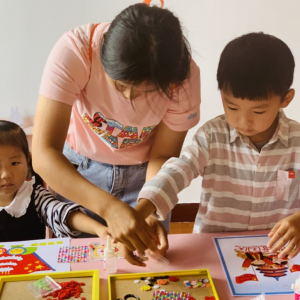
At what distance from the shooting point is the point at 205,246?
1.12 meters

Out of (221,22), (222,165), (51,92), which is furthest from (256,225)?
(221,22)

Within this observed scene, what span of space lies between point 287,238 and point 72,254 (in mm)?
507

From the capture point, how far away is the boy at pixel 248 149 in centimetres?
115

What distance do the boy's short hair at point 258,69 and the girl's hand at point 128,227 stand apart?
43cm

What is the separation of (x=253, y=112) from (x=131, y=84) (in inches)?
14.5

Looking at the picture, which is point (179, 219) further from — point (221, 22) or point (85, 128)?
point (85, 128)

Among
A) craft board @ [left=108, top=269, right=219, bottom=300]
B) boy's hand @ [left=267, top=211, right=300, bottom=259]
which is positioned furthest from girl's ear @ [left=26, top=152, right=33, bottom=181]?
boy's hand @ [left=267, top=211, right=300, bottom=259]

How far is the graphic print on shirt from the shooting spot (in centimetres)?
123

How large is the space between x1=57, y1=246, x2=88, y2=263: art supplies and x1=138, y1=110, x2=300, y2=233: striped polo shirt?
351mm

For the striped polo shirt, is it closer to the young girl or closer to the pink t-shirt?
the pink t-shirt

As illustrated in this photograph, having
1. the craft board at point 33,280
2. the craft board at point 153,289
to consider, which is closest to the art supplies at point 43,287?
the craft board at point 33,280

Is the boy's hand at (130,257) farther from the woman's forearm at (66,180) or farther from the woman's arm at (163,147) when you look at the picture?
the woman's arm at (163,147)

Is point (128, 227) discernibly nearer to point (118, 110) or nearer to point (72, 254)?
point (72, 254)

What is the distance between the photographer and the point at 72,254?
1075 millimetres
